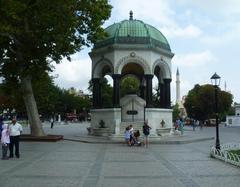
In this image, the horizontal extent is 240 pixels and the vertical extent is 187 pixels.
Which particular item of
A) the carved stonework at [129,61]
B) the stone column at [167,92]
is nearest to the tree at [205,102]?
the stone column at [167,92]

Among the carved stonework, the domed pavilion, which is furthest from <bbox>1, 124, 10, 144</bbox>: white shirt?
the carved stonework

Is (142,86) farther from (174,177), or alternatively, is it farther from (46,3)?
(174,177)

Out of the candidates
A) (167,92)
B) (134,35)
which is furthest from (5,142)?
(167,92)

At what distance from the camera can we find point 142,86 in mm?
38312

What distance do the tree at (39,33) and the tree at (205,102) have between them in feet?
216

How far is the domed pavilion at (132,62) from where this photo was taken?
32.1 m

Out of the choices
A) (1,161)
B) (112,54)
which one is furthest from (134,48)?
(1,161)

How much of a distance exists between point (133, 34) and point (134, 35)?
0.18 metres

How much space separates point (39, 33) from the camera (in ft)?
80.7

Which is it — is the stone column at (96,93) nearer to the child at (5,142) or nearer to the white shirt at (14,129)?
the white shirt at (14,129)

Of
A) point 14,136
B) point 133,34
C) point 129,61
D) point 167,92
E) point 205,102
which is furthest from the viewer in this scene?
point 205,102

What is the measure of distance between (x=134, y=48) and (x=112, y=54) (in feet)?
5.97

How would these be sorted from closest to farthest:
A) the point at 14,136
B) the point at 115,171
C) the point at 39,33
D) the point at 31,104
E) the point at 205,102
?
the point at 115,171, the point at 14,136, the point at 39,33, the point at 31,104, the point at 205,102

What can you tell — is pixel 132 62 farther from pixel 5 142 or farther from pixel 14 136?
pixel 5 142
